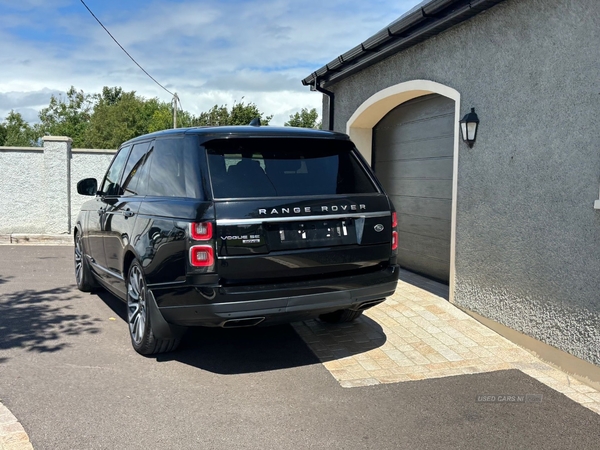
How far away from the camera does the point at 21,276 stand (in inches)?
322

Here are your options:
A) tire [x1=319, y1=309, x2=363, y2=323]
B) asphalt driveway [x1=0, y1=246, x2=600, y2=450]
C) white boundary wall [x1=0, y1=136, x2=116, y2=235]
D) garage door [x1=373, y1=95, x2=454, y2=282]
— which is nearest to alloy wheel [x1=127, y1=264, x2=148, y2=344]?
asphalt driveway [x1=0, y1=246, x2=600, y2=450]

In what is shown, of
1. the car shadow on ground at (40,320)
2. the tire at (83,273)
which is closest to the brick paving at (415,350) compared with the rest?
the car shadow on ground at (40,320)

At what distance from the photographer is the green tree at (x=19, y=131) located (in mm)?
58375

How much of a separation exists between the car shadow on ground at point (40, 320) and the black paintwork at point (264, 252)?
134cm

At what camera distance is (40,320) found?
19.3 feet

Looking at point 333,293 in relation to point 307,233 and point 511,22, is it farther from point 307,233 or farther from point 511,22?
point 511,22

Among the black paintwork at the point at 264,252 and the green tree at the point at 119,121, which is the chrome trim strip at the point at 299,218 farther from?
the green tree at the point at 119,121

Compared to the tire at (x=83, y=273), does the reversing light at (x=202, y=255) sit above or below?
above

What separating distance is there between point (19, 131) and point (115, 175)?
61980 millimetres

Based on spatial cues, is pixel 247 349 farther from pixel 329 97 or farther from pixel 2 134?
pixel 2 134

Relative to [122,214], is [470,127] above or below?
above

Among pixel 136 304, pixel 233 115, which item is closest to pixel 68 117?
pixel 233 115

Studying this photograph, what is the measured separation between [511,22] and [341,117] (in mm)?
4479

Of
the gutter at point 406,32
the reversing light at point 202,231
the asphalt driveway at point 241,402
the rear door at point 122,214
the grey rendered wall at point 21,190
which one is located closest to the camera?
the asphalt driveway at point 241,402
